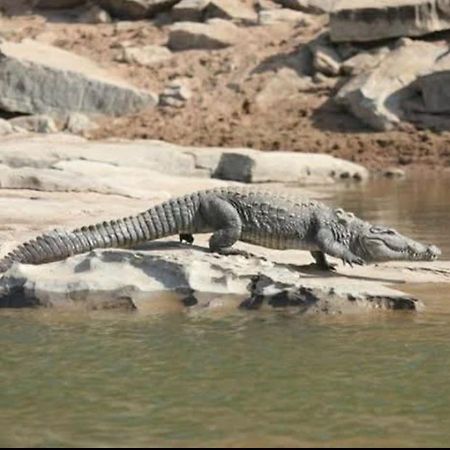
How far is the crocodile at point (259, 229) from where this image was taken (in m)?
9.12

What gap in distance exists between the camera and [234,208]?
30.5 ft

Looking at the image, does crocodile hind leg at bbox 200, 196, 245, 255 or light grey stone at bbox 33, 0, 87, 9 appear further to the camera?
light grey stone at bbox 33, 0, 87, 9

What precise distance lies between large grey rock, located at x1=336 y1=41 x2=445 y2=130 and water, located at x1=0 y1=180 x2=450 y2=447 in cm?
1303

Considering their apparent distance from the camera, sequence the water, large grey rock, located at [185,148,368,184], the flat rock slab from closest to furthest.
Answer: the water < the flat rock slab < large grey rock, located at [185,148,368,184]

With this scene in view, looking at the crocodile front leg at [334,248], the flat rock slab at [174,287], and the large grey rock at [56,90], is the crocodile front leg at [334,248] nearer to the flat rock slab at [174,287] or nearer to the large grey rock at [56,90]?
the flat rock slab at [174,287]

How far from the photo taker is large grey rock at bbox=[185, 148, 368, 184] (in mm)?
17938

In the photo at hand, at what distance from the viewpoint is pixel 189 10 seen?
26.6 metres

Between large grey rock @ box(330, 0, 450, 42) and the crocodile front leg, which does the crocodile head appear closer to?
the crocodile front leg

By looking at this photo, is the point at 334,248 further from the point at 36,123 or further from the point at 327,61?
the point at 327,61

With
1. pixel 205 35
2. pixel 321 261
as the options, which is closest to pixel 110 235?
pixel 321 261

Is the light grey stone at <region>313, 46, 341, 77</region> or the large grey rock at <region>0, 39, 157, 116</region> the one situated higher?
the light grey stone at <region>313, 46, 341, 77</region>

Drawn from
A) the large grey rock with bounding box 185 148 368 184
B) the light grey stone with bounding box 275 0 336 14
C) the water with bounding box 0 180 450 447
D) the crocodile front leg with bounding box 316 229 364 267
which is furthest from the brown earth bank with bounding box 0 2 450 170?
the water with bounding box 0 180 450 447

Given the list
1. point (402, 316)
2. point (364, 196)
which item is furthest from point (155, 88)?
point (402, 316)

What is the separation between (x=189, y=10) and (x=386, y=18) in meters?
5.41
